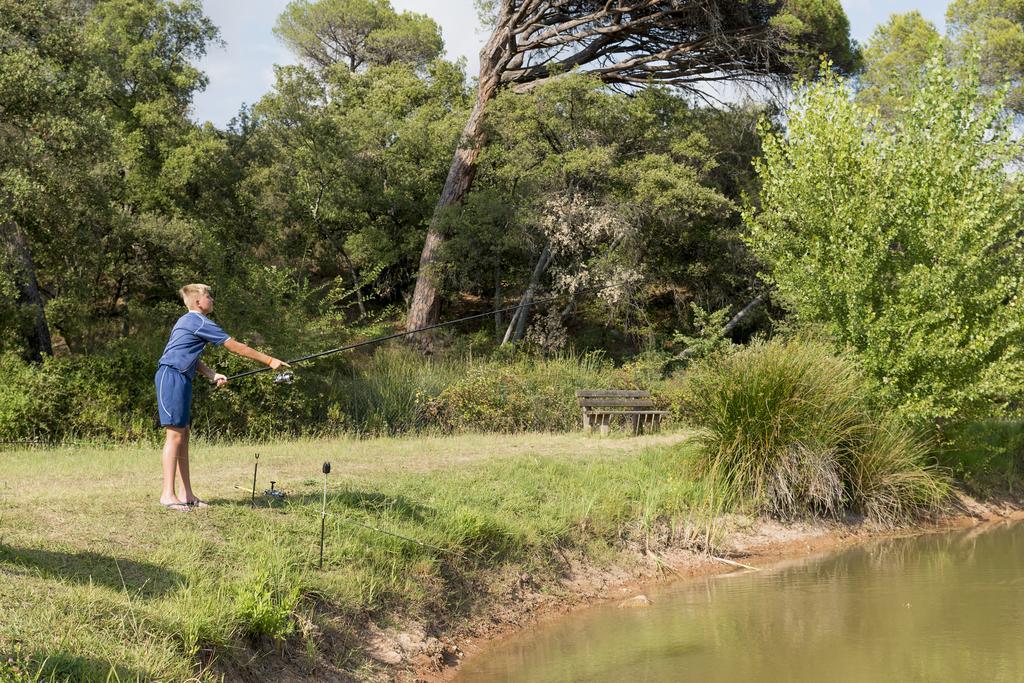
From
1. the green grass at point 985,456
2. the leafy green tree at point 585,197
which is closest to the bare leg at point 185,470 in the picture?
the green grass at point 985,456

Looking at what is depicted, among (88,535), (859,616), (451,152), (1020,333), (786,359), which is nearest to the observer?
(88,535)

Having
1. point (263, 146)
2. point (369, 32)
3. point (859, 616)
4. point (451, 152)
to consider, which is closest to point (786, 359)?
point (859, 616)

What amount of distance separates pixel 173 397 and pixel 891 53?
28.5 metres

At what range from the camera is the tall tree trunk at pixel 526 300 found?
74.7ft

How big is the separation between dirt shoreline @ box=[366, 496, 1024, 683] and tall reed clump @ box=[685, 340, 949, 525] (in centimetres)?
33

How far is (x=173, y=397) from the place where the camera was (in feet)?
25.0

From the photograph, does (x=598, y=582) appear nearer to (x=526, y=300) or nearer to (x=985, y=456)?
(x=985, y=456)

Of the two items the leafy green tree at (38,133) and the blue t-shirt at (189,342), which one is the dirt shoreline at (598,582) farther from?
the leafy green tree at (38,133)

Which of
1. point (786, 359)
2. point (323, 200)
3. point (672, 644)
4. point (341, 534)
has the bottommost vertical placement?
point (672, 644)

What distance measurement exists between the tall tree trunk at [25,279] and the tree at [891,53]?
21.2m

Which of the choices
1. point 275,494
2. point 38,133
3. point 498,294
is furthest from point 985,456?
point 38,133

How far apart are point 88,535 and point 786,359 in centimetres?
827

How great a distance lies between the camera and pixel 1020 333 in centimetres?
1427

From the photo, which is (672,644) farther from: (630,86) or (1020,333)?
(630,86)
